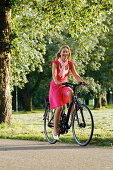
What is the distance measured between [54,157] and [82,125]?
1.21m

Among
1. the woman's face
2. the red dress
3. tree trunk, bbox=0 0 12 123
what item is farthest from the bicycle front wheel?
tree trunk, bbox=0 0 12 123

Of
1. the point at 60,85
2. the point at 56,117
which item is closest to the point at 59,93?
the point at 60,85

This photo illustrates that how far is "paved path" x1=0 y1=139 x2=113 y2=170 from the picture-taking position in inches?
201

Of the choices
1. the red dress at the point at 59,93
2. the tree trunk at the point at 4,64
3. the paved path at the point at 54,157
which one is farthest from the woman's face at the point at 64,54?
the tree trunk at the point at 4,64

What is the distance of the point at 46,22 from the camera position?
15.1 meters

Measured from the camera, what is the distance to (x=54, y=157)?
19.3 ft

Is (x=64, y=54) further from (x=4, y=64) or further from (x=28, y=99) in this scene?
(x=28, y=99)

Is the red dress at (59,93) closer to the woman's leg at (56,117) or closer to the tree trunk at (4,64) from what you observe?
the woman's leg at (56,117)

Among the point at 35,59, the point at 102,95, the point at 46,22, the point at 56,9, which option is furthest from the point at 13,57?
the point at 102,95

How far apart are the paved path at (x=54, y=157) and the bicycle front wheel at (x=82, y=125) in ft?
0.58

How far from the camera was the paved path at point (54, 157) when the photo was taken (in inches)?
201

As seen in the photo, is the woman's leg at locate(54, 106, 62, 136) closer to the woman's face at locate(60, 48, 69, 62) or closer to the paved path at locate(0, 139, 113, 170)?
the paved path at locate(0, 139, 113, 170)

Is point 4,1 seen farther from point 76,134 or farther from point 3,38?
point 76,134

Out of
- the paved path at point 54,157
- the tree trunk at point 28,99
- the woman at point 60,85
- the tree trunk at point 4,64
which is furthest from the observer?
the tree trunk at point 28,99
